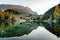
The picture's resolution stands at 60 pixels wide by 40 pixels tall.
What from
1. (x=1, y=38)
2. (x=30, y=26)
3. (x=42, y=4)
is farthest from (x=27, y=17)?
(x=1, y=38)

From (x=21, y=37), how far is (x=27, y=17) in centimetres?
42

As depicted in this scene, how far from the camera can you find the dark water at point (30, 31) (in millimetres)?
3410

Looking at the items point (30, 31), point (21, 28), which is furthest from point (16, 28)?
point (30, 31)

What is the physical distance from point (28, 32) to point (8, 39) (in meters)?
0.42

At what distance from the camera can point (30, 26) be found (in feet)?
11.3

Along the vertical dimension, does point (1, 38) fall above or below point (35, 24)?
below

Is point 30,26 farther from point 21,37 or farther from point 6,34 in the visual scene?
point 6,34

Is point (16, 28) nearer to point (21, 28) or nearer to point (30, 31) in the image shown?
point (21, 28)

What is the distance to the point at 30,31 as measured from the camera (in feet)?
11.3

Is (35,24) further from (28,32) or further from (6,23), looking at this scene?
(6,23)

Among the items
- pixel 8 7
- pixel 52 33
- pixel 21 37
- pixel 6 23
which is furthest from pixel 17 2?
pixel 52 33

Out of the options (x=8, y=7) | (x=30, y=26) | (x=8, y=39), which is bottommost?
(x=8, y=39)

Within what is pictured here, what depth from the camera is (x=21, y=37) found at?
11.2ft

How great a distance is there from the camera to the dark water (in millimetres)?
3410
